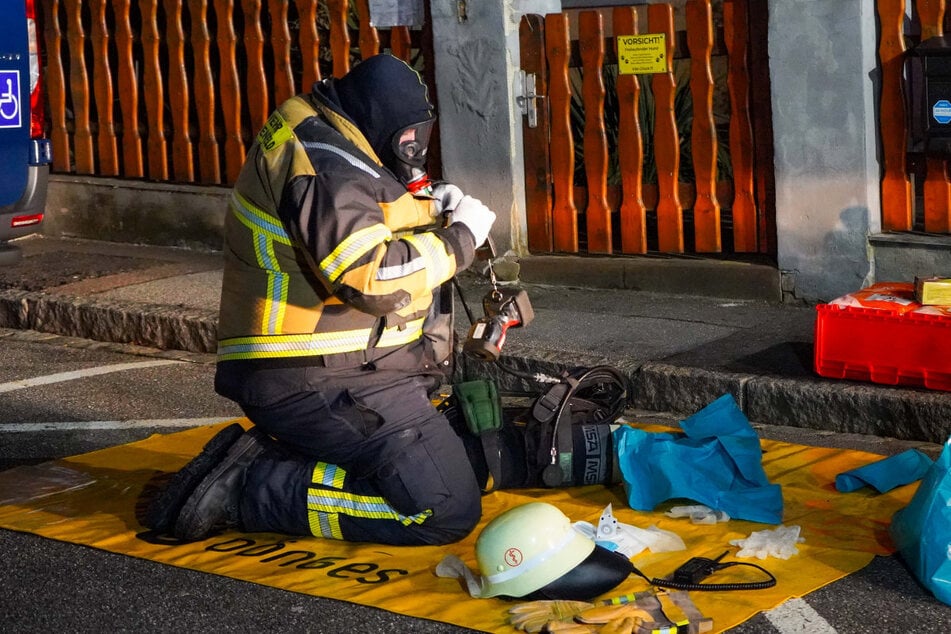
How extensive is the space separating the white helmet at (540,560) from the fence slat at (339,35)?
17.1 feet

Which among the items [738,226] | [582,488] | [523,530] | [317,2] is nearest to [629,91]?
[738,226]

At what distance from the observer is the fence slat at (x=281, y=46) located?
8.91 metres

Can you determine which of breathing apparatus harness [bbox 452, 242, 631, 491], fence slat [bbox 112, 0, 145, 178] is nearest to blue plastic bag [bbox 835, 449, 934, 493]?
breathing apparatus harness [bbox 452, 242, 631, 491]

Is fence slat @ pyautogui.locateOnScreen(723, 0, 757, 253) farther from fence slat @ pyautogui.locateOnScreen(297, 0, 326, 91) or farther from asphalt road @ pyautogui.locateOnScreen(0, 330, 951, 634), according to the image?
fence slat @ pyautogui.locateOnScreen(297, 0, 326, 91)

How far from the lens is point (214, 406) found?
6.31m

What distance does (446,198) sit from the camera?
4703 mm

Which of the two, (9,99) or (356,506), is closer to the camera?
(356,506)

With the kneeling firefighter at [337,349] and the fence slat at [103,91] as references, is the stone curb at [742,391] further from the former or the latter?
the fence slat at [103,91]

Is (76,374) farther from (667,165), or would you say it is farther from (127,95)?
(127,95)

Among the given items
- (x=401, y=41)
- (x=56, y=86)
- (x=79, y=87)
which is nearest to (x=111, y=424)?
(x=401, y=41)

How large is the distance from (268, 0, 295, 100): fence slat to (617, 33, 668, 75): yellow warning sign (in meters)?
2.30

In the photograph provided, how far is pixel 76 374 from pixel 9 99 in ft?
5.32

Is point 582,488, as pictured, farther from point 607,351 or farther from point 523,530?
point 607,351

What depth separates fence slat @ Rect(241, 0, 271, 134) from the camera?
9.03 metres
